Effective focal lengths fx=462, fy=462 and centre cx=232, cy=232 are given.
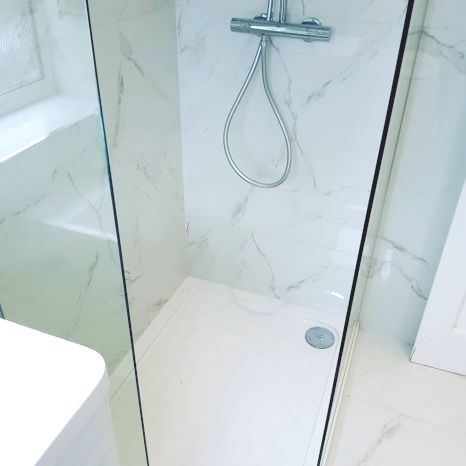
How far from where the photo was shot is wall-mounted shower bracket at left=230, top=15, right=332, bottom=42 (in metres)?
1.49

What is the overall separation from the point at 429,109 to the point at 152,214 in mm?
1083

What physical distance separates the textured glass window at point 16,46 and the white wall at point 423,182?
3.76 feet

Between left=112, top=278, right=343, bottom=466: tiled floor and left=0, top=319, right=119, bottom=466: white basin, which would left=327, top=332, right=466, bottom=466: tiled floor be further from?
left=0, top=319, right=119, bottom=466: white basin

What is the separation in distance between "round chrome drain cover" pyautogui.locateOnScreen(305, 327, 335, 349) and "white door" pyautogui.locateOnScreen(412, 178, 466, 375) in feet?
1.11

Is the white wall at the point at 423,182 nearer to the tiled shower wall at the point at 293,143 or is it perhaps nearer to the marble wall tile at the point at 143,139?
the tiled shower wall at the point at 293,143

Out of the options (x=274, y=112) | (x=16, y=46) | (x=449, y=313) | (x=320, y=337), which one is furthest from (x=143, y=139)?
(x=449, y=313)

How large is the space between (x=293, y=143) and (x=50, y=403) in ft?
4.46

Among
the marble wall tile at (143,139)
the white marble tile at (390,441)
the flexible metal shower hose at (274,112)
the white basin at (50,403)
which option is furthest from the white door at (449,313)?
the white basin at (50,403)

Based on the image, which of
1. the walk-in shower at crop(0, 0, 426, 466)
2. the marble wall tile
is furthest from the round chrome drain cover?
the marble wall tile

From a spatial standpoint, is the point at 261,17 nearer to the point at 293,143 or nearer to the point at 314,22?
the point at 314,22

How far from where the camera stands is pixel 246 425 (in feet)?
5.35

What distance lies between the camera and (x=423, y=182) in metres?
1.64

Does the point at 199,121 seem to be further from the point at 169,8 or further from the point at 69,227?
the point at 69,227

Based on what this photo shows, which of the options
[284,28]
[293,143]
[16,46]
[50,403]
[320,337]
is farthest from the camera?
[320,337]
